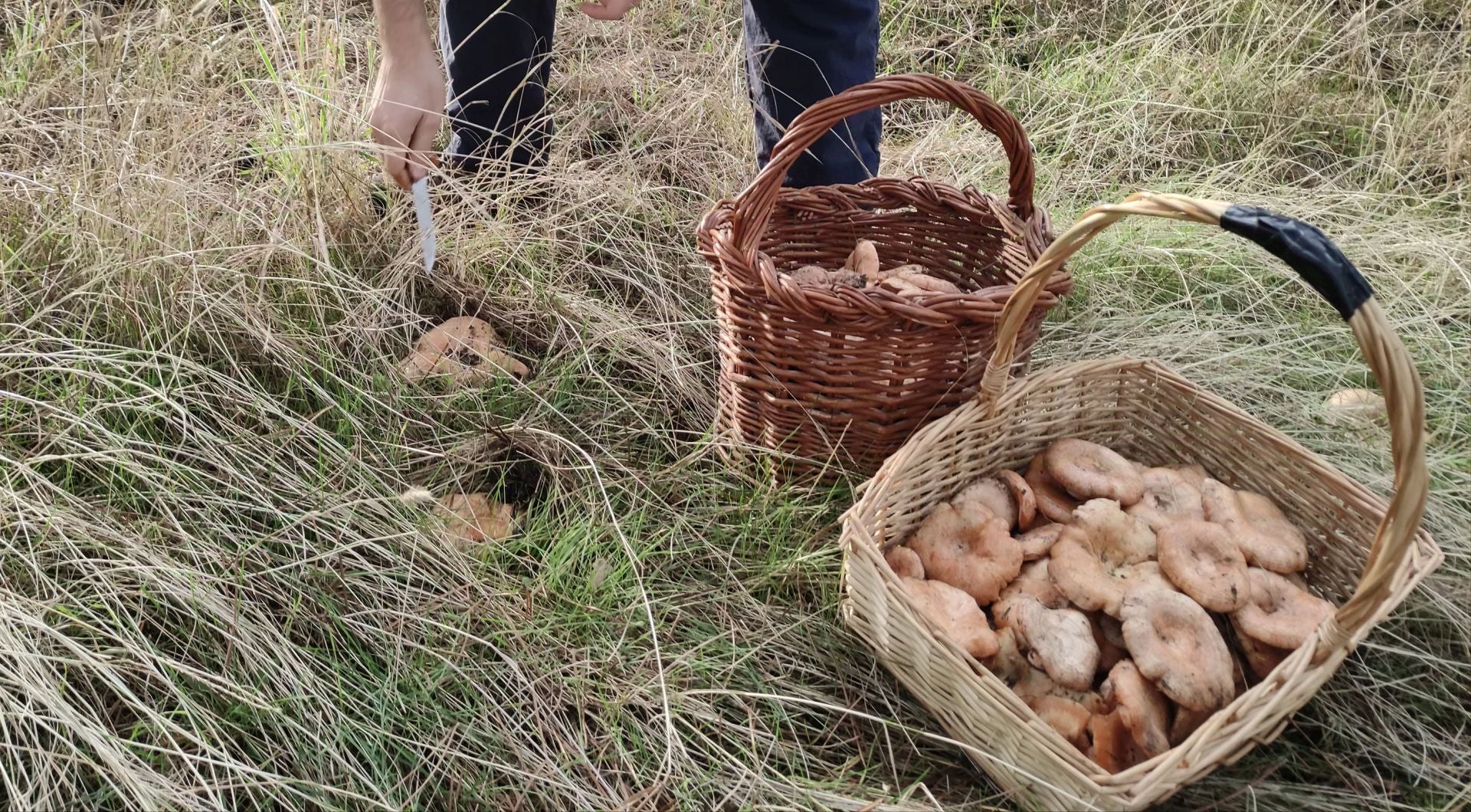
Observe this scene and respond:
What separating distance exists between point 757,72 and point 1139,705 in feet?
4.52

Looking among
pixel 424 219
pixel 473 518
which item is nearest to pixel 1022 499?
pixel 473 518

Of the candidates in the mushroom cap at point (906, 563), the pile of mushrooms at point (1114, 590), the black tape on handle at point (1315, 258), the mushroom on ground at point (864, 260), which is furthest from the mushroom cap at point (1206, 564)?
the mushroom on ground at point (864, 260)

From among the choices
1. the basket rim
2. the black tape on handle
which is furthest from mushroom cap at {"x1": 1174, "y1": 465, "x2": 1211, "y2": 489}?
the black tape on handle

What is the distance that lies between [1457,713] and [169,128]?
2.27 meters

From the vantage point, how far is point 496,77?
225 centimetres

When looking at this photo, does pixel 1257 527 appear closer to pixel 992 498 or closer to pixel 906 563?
pixel 992 498

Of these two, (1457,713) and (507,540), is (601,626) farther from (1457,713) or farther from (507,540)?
(1457,713)

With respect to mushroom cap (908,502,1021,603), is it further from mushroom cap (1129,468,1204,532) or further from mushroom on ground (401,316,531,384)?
mushroom on ground (401,316,531,384)

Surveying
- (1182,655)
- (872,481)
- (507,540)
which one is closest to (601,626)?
(507,540)

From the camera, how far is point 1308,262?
1.11 meters

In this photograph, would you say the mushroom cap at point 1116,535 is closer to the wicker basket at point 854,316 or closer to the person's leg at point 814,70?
the wicker basket at point 854,316

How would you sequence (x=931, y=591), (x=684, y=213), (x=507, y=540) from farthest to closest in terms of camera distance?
1. (x=684, y=213)
2. (x=507, y=540)
3. (x=931, y=591)

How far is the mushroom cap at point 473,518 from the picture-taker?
162 centimetres

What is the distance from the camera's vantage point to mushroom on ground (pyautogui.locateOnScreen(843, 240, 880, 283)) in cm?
183
